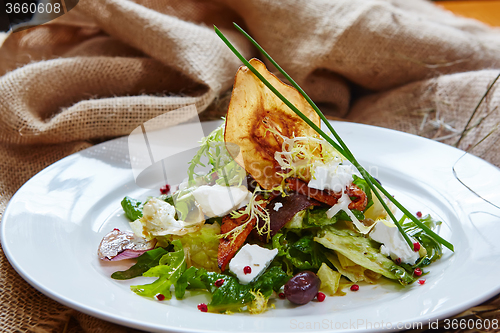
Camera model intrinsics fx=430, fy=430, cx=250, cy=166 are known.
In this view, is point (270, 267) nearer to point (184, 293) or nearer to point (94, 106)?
point (184, 293)

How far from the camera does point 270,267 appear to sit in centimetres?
213

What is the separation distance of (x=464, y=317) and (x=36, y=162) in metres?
2.92

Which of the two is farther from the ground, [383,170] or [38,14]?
[38,14]

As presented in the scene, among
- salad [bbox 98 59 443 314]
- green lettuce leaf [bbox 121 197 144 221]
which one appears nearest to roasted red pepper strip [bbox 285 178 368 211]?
salad [bbox 98 59 443 314]

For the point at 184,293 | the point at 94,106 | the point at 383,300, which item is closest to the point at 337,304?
the point at 383,300

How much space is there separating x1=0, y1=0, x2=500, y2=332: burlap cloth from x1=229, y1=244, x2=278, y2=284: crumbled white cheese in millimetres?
1714

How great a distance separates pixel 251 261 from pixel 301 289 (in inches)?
11.6

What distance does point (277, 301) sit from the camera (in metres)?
1.97

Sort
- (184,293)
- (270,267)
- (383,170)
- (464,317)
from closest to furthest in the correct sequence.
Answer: (464,317) → (184,293) → (270,267) → (383,170)

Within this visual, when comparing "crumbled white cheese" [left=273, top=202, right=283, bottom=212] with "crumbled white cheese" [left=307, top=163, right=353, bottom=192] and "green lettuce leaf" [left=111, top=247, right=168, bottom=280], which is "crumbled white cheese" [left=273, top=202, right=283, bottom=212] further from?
"green lettuce leaf" [left=111, top=247, right=168, bottom=280]

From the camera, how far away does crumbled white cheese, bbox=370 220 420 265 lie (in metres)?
2.08

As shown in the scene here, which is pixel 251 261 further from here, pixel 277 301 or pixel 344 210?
pixel 344 210

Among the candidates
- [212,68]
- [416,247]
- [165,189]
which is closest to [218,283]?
[416,247]

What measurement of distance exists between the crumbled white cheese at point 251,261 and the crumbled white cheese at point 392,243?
550 millimetres
